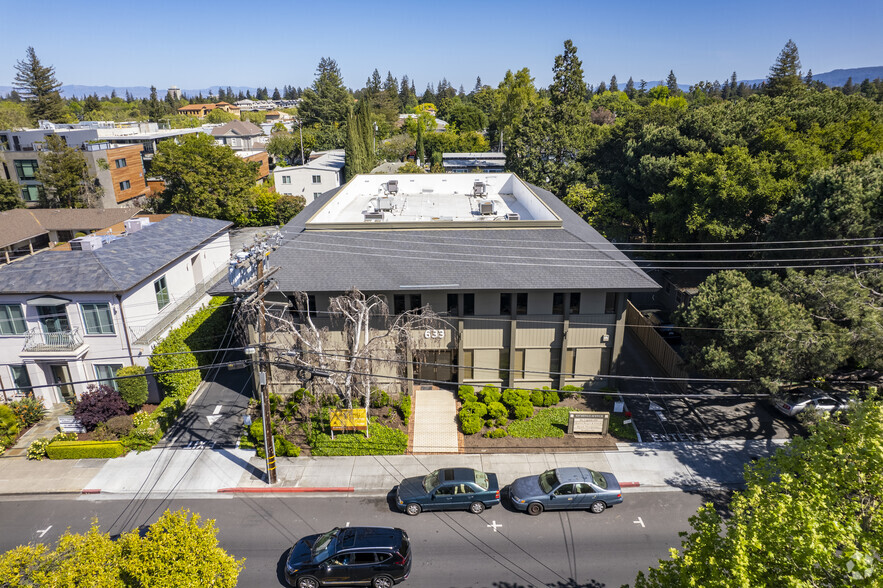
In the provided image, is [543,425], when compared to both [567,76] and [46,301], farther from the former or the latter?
[567,76]

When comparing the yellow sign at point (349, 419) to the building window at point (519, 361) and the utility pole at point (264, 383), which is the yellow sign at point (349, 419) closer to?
the utility pole at point (264, 383)

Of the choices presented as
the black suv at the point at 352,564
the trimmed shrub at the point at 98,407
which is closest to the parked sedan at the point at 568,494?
the black suv at the point at 352,564

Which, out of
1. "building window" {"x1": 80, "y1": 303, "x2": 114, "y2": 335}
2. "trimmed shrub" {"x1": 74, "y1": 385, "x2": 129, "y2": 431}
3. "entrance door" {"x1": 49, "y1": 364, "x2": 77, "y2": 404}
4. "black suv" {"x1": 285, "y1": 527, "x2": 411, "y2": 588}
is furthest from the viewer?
"entrance door" {"x1": 49, "y1": 364, "x2": 77, "y2": 404}

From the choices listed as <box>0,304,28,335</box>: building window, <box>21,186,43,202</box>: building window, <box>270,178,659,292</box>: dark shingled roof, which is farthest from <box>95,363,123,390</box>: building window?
<box>21,186,43,202</box>: building window

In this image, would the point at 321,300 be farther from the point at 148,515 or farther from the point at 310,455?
the point at 148,515

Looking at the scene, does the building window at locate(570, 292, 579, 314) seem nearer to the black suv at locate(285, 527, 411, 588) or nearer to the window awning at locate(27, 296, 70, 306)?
the black suv at locate(285, 527, 411, 588)

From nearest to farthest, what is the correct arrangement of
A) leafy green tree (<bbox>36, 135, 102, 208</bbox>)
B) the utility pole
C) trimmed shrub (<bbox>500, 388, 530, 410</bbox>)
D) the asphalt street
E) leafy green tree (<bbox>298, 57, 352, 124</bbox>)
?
1. the asphalt street
2. the utility pole
3. trimmed shrub (<bbox>500, 388, 530, 410</bbox>)
4. leafy green tree (<bbox>36, 135, 102, 208</bbox>)
5. leafy green tree (<bbox>298, 57, 352, 124</bbox>)

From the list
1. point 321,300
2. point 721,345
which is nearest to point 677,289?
point 721,345
